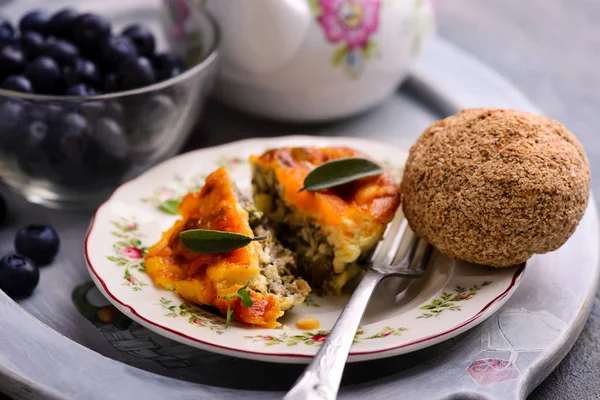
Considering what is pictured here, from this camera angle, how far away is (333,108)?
241cm

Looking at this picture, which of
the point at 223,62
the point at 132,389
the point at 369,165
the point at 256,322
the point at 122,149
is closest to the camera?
the point at 132,389

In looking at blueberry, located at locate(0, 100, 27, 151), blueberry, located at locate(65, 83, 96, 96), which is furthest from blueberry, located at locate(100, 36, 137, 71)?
blueberry, located at locate(0, 100, 27, 151)

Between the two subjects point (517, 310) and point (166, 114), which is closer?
point (517, 310)

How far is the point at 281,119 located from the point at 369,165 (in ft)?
2.53

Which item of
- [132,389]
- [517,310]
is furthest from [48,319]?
[517,310]

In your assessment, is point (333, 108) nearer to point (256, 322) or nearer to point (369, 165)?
point (369, 165)

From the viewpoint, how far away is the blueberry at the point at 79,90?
199 cm

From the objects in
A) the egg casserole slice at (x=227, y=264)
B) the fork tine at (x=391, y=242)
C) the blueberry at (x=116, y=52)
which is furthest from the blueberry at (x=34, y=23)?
the fork tine at (x=391, y=242)

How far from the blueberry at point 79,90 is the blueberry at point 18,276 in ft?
1.70

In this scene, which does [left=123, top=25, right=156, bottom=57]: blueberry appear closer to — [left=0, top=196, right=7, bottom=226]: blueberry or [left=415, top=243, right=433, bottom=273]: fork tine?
[left=0, top=196, right=7, bottom=226]: blueberry

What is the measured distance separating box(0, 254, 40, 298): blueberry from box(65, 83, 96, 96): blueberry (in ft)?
1.70

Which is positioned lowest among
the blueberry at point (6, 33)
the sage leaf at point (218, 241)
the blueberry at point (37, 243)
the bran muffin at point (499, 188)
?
the blueberry at point (37, 243)

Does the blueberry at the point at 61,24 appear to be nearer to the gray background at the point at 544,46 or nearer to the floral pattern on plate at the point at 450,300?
the floral pattern on plate at the point at 450,300

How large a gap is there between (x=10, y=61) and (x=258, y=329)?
113cm
